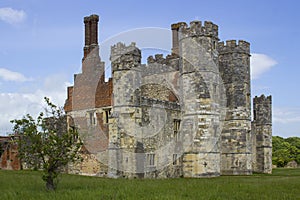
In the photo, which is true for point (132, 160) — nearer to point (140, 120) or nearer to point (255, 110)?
point (140, 120)

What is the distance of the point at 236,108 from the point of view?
33.7 metres

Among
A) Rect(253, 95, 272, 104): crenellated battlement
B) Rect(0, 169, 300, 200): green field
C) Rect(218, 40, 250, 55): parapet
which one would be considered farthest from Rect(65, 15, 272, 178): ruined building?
Rect(0, 169, 300, 200): green field

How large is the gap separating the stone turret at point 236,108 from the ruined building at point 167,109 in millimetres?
75

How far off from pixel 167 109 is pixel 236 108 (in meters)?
7.20

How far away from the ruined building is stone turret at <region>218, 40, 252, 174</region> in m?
0.07

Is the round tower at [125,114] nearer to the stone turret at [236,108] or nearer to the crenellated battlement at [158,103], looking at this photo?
the crenellated battlement at [158,103]

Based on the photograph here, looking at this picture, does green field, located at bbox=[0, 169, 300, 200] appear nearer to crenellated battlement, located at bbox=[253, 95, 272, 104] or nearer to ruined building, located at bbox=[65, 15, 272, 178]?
ruined building, located at bbox=[65, 15, 272, 178]

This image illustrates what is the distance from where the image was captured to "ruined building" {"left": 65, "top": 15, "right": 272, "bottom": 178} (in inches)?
1031

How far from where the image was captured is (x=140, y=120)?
26.3 metres

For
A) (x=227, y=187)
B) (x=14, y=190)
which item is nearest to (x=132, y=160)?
(x=227, y=187)

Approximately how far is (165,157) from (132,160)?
11.8 ft


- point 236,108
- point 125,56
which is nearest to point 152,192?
point 125,56

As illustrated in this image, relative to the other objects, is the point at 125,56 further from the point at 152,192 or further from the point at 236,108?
the point at 152,192

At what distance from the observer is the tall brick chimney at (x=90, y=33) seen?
3152 cm
